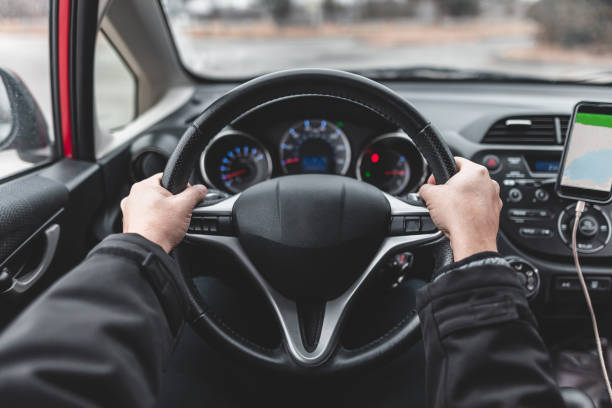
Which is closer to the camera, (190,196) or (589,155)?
(190,196)

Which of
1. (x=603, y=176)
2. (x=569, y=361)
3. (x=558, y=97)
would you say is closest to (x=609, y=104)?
(x=603, y=176)

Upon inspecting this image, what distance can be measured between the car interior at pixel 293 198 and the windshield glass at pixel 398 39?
0.10 meters

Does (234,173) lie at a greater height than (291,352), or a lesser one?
greater

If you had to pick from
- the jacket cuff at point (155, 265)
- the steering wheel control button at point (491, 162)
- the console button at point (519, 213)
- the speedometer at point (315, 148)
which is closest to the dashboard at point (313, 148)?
the speedometer at point (315, 148)

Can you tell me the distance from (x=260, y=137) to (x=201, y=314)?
90 cm

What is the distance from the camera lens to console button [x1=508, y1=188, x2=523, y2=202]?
177 centimetres

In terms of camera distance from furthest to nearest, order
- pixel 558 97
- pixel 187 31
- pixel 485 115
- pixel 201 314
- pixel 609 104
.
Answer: pixel 187 31
pixel 558 97
pixel 485 115
pixel 609 104
pixel 201 314

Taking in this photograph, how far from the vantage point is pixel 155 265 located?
860 millimetres

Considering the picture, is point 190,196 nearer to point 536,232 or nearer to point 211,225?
point 211,225

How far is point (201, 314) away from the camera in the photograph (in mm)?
1228

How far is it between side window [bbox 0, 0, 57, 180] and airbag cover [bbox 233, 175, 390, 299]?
863 millimetres

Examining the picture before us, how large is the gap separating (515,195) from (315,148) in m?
0.77

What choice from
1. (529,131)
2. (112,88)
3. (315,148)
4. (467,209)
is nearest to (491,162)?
(529,131)

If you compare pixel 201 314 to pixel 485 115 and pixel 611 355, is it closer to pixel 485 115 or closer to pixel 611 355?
pixel 485 115
